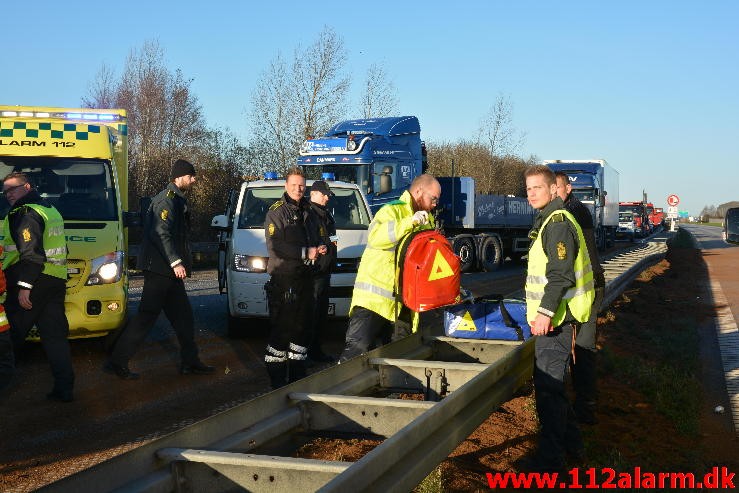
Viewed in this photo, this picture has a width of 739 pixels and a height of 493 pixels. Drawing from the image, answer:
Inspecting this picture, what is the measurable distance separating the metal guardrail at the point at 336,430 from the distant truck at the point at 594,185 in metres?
27.8

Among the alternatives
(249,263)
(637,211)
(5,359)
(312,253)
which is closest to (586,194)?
(249,263)

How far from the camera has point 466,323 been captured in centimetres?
639

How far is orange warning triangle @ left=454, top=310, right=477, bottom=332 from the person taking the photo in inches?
252

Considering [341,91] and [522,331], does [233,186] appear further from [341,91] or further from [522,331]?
[522,331]

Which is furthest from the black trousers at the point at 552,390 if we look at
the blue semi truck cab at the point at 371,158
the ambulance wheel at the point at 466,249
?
the ambulance wheel at the point at 466,249

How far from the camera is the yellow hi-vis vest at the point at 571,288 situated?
5117mm

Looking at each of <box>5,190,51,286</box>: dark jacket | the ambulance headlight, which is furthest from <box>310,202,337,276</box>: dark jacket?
<box>5,190,51,286</box>: dark jacket

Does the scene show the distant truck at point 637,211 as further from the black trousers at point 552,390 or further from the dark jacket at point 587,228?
the black trousers at point 552,390

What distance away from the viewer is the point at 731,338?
13.1 metres

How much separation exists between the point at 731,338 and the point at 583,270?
30.0 ft

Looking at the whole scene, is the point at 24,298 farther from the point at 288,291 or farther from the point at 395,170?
the point at 395,170

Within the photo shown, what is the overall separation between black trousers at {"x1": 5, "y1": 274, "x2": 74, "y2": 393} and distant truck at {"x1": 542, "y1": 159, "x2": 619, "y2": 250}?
88.8 ft

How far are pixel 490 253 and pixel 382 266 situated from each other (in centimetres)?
1923

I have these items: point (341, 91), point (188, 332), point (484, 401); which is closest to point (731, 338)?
point (188, 332)
